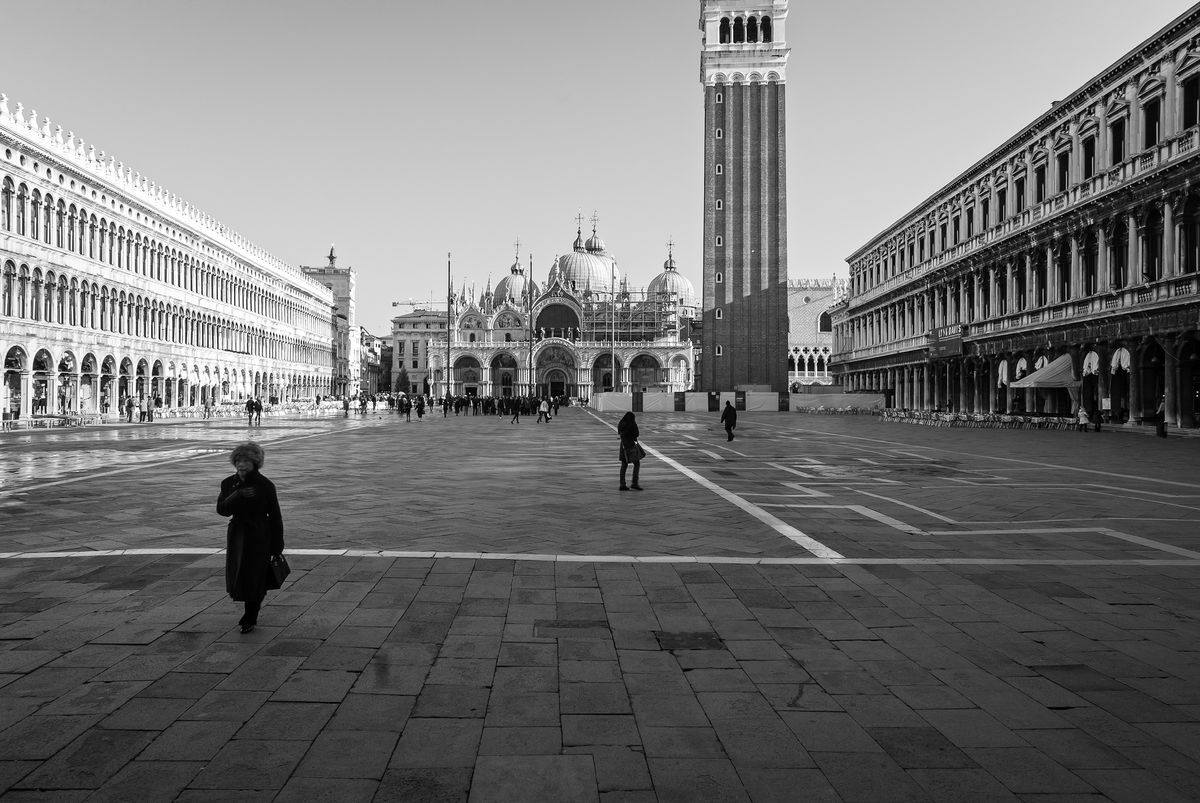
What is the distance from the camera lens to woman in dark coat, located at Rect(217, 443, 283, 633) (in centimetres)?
505

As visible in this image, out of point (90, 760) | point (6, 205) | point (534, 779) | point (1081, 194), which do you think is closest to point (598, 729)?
point (534, 779)

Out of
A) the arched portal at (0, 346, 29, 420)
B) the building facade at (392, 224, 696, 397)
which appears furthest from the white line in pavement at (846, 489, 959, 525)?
the building facade at (392, 224, 696, 397)

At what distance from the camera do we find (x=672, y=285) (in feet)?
401

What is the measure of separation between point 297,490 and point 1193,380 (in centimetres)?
2582

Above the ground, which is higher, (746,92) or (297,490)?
(746,92)

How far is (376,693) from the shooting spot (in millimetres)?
4133

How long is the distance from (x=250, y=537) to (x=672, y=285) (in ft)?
391

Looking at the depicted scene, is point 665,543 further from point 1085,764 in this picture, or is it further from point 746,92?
point 746,92

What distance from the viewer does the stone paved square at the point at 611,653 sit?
3371 mm

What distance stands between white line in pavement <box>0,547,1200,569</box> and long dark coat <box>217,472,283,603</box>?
2.23 m

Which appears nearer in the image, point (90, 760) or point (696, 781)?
point (696, 781)

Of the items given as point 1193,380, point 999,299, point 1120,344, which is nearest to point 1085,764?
point 1193,380

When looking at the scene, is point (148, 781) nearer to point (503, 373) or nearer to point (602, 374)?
point (602, 374)

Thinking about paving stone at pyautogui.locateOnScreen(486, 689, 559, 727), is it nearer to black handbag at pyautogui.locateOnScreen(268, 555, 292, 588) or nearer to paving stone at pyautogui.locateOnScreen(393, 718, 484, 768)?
paving stone at pyautogui.locateOnScreen(393, 718, 484, 768)
